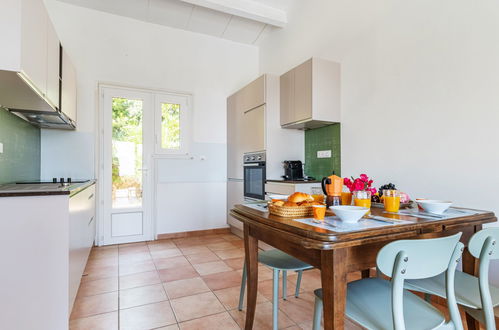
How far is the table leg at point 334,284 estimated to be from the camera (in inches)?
39.2

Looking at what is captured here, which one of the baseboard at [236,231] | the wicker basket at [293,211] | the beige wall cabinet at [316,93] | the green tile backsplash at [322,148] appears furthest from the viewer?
the baseboard at [236,231]

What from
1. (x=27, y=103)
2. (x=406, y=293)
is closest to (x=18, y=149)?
(x=27, y=103)

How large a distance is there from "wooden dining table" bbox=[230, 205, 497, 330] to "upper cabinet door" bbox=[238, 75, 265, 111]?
2.41 meters

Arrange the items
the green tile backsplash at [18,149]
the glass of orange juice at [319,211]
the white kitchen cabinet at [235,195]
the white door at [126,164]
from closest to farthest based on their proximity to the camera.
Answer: the glass of orange juice at [319,211], the green tile backsplash at [18,149], the white door at [126,164], the white kitchen cabinet at [235,195]

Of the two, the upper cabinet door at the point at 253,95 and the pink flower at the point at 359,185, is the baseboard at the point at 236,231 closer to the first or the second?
the upper cabinet door at the point at 253,95

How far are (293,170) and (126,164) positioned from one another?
2.39m

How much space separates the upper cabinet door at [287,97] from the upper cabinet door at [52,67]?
2.44 metres

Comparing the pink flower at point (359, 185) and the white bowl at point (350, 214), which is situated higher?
the pink flower at point (359, 185)

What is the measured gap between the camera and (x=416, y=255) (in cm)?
94

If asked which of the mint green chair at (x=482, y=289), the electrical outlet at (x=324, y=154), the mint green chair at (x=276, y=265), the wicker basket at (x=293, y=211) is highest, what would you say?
the electrical outlet at (x=324, y=154)

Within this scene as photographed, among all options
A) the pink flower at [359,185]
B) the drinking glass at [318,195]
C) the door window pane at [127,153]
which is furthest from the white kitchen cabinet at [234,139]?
the pink flower at [359,185]

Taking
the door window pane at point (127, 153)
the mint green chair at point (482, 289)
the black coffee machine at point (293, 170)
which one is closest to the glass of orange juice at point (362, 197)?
the mint green chair at point (482, 289)

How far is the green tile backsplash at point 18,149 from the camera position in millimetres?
2381

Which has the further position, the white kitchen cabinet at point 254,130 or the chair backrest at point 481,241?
the white kitchen cabinet at point 254,130
